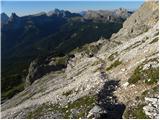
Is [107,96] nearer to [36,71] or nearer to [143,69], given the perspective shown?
[143,69]

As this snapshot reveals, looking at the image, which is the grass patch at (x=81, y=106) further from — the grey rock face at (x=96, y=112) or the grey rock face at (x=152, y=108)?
the grey rock face at (x=152, y=108)

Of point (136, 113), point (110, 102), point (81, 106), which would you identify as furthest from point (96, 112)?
point (81, 106)

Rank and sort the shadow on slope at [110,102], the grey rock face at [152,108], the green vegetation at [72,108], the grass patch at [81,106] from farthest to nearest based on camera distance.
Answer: the green vegetation at [72,108] → the grass patch at [81,106] → the shadow on slope at [110,102] → the grey rock face at [152,108]

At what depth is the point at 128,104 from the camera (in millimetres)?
37406

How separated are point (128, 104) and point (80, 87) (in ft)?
54.5

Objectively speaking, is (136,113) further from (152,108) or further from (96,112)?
(96,112)

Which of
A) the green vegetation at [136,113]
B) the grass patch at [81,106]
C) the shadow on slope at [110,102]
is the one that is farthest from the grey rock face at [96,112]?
the green vegetation at [136,113]

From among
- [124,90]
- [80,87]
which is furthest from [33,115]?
[124,90]

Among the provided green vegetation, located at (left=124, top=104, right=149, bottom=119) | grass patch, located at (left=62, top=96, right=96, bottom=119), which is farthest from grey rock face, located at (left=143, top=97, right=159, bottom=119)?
grass patch, located at (left=62, top=96, right=96, bottom=119)

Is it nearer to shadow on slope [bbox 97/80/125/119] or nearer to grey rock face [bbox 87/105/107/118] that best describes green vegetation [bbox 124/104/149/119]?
shadow on slope [bbox 97/80/125/119]

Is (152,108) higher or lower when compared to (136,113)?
higher

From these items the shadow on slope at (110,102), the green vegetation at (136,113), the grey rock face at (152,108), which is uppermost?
A: the grey rock face at (152,108)

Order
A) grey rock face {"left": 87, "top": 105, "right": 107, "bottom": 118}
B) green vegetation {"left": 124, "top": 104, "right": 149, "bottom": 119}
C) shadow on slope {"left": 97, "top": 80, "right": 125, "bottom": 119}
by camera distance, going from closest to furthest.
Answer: green vegetation {"left": 124, "top": 104, "right": 149, "bottom": 119}, shadow on slope {"left": 97, "top": 80, "right": 125, "bottom": 119}, grey rock face {"left": 87, "top": 105, "right": 107, "bottom": 118}

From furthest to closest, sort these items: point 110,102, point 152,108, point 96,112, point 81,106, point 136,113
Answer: point 81,106, point 110,102, point 96,112, point 136,113, point 152,108
